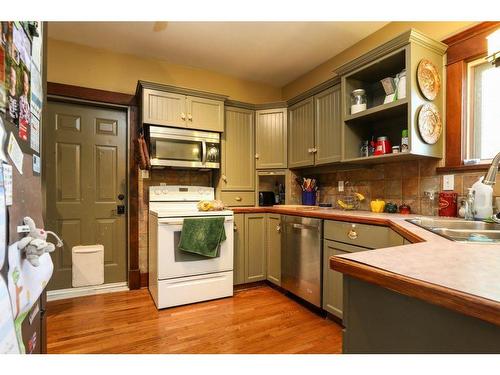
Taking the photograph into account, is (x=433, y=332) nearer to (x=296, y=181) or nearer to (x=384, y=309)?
(x=384, y=309)

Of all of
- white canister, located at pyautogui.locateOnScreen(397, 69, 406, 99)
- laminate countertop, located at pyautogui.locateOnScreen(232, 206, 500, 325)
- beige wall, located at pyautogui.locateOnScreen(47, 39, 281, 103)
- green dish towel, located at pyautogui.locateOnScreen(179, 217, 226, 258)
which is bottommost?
green dish towel, located at pyautogui.locateOnScreen(179, 217, 226, 258)

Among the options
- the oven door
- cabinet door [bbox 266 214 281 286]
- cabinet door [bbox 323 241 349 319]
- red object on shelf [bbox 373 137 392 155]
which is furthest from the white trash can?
red object on shelf [bbox 373 137 392 155]

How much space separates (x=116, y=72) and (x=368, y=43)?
265 cm

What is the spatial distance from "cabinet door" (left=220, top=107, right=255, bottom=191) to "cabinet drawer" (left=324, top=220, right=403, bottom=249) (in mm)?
1291

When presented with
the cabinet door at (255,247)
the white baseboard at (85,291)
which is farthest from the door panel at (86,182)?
the cabinet door at (255,247)

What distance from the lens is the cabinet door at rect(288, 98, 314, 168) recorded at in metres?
2.76

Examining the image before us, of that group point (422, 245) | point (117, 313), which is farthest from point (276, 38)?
point (117, 313)

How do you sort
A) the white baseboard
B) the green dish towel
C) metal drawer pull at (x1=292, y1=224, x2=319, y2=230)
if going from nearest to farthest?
1. metal drawer pull at (x1=292, y1=224, x2=319, y2=230)
2. the green dish towel
3. the white baseboard

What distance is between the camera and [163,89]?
2.62m

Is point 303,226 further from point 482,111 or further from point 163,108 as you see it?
point 163,108

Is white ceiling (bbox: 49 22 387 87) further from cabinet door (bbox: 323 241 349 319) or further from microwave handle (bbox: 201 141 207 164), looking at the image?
cabinet door (bbox: 323 241 349 319)

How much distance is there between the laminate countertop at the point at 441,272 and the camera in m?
0.46

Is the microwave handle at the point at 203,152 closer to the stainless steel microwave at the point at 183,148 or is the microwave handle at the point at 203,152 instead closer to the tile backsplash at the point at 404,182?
the stainless steel microwave at the point at 183,148

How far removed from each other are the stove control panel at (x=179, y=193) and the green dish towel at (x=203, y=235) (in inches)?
23.5
